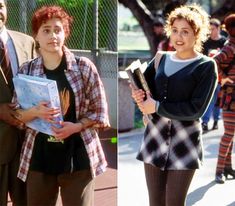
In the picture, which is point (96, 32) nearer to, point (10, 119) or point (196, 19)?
point (196, 19)

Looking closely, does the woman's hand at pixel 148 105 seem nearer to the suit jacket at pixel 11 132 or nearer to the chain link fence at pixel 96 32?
the chain link fence at pixel 96 32

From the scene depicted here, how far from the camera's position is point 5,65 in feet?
8.89

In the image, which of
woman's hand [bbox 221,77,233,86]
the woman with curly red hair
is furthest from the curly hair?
woman's hand [bbox 221,77,233,86]

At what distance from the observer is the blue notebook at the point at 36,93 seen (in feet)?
7.79

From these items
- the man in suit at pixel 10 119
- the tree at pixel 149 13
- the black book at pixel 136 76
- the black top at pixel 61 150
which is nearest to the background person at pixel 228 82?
the black book at pixel 136 76

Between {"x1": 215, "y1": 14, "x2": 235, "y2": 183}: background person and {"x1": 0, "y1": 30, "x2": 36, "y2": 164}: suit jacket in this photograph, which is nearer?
{"x1": 0, "y1": 30, "x2": 36, "y2": 164}: suit jacket

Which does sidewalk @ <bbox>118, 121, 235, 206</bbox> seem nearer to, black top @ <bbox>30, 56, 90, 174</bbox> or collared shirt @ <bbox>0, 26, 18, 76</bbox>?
black top @ <bbox>30, 56, 90, 174</bbox>

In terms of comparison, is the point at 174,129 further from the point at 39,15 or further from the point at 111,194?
the point at 111,194

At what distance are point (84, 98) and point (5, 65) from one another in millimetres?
485

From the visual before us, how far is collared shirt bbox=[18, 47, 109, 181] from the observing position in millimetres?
2553

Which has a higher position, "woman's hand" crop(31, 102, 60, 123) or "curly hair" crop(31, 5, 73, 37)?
"curly hair" crop(31, 5, 73, 37)

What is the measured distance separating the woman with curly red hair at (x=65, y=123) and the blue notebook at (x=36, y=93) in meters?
0.04

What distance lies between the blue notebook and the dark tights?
83cm

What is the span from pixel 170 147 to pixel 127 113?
204 inches
